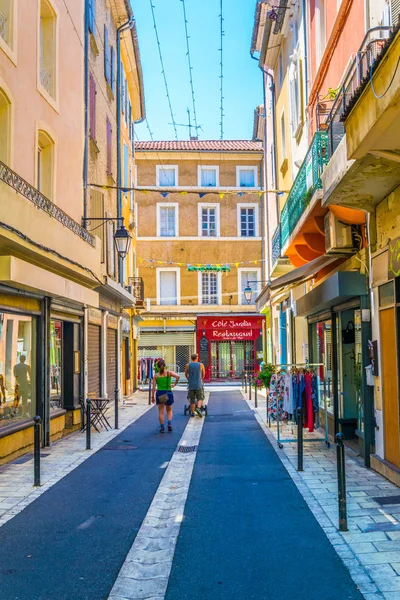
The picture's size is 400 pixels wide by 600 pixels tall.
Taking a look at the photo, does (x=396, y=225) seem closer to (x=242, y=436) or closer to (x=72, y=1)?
(x=242, y=436)

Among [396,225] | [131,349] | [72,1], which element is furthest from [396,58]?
[131,349]

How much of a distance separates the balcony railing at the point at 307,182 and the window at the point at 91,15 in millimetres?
7146

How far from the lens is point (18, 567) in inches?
209

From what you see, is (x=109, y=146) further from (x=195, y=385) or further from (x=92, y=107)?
(x=195, y=385)

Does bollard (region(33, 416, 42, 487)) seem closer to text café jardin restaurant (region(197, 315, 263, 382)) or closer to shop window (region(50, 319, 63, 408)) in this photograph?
shop window (region(50, 319, 63, 408))

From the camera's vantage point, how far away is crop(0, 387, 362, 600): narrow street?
4.82 meters

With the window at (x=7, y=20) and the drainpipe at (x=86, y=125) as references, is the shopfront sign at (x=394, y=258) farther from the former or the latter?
the drainpipe at (x=86, y=125)

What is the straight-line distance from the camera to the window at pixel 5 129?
1076 cm

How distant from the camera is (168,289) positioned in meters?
38.3

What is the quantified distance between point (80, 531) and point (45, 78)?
9.90 metres

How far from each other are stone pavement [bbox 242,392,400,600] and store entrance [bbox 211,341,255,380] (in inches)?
1093

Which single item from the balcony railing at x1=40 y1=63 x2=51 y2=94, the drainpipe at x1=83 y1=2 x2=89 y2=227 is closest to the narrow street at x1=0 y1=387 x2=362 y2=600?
the balcony railing at x1=40 y1=63 x2=51 y2=94

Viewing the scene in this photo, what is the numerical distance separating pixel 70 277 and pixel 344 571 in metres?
10.4

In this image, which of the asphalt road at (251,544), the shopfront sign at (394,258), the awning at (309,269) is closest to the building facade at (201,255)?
the awning at (309,269)
